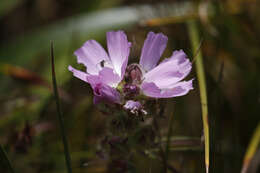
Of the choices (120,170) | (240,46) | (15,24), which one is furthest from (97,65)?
(15,24)

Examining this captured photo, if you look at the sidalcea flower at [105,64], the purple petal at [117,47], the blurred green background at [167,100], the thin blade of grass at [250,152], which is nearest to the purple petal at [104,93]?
the sidalcea flower at [105,64]

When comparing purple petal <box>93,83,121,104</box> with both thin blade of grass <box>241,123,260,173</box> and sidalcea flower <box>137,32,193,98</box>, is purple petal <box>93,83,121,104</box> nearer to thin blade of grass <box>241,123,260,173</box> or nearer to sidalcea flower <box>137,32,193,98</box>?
sidalcea flower <box>137,32,193,98</box>

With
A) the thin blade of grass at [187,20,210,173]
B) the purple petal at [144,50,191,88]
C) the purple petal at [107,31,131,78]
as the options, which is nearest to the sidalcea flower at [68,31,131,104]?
the purple petal at [107,31,131,78]

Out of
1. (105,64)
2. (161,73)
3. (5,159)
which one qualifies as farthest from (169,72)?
(5,159)

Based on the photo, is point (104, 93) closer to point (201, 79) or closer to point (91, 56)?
point (91, 56)

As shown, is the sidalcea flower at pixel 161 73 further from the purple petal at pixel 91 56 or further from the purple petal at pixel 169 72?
the purple petal at pixel 91 56
